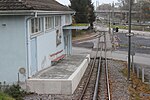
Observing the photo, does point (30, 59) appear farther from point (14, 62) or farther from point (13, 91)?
point (13, 91)

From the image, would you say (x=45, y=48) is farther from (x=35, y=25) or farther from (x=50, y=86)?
(x=50, y=86)

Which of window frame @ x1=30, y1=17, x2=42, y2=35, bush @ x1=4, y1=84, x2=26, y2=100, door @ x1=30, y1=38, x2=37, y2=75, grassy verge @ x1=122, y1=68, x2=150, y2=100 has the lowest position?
grassy verge @ x1=122, y1=68, x2=150, y2=100

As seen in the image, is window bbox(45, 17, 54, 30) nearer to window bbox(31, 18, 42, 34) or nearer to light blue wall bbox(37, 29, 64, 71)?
light blue wall bbox(37, 29, 64, 71)

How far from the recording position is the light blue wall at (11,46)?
14.2m

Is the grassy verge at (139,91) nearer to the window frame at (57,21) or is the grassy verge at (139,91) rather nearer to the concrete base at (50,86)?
the concrete base at (50,86)

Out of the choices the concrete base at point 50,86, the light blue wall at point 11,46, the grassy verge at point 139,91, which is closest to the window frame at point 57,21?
the grassy verge at point 139,91

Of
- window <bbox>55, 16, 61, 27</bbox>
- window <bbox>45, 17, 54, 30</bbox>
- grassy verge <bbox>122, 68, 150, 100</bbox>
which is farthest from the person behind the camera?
window <bbox>55, 16, 61, 27</bbox>

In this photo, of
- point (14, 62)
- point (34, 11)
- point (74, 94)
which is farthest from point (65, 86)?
point (34, 11)

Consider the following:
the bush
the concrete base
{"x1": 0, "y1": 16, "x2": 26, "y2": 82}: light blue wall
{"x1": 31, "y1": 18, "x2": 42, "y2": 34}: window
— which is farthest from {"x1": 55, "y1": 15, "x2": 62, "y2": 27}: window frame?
the bush

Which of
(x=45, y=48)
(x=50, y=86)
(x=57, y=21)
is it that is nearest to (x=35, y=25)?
(x=45, y=48)

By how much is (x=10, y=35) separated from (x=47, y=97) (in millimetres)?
3161

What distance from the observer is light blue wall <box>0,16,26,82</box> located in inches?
557

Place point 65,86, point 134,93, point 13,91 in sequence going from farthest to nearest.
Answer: point 134,93, point 65,86, point 13,91

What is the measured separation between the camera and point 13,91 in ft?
43.8
